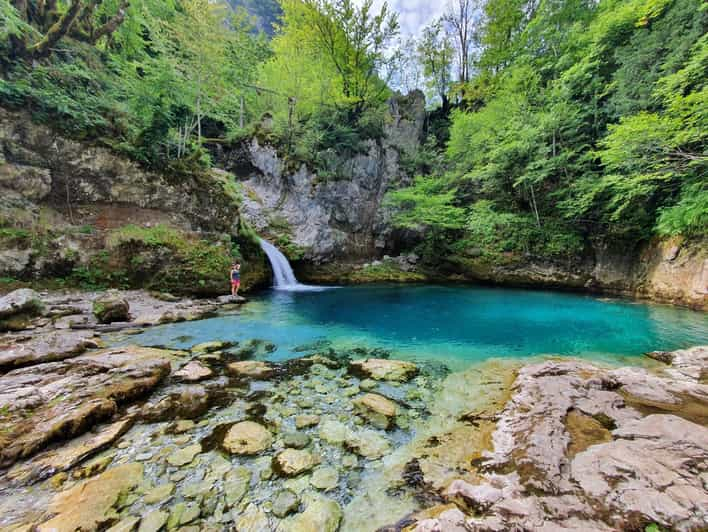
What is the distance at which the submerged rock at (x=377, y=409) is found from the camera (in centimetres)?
314

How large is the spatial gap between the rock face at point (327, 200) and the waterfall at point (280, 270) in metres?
1.29

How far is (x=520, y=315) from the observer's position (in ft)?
29.3

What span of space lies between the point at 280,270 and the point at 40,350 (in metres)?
9.92

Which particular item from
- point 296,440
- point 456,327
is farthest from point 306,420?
point 456,327

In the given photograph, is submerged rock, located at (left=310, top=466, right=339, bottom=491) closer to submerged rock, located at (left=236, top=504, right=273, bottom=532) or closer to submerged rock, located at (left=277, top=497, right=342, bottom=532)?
submerged rock, located at (left=277, top=497, right=342, bottom=532)

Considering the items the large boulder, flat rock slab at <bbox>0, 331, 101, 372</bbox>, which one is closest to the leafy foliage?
the large boulder

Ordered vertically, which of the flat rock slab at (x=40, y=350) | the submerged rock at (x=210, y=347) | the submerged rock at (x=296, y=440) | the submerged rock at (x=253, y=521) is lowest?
the submerged rock at (x=296, y=440)

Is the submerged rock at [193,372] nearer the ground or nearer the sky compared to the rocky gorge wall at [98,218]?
nearer the ground

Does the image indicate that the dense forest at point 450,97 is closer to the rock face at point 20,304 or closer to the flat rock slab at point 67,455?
the rock face at point 20,304

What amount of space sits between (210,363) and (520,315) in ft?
30.1

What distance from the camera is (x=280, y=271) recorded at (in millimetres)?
13750

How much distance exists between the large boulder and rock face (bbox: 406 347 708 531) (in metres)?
7.30

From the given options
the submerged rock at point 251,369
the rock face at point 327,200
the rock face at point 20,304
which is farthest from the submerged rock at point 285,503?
the rock face at point 327,200

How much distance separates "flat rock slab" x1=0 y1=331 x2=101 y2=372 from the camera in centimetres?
361
